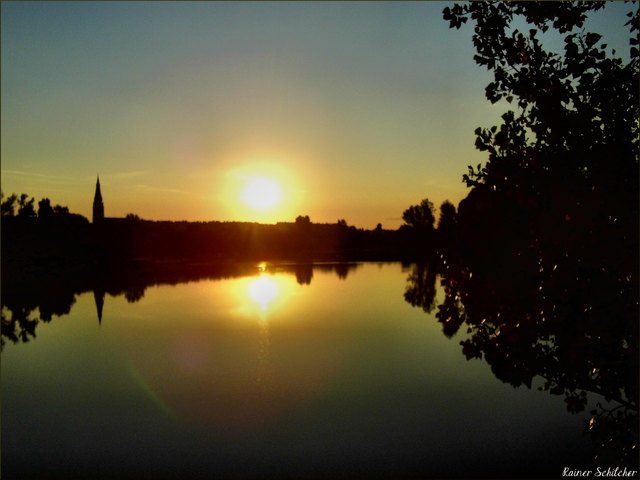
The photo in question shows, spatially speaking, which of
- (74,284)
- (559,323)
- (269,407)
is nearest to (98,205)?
(74,284)

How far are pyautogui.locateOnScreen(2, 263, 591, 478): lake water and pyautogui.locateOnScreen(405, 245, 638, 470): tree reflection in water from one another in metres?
11.6

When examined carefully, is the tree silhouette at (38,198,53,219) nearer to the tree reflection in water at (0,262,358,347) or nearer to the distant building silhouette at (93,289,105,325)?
the tree reflection in water at (0,262,358,347)

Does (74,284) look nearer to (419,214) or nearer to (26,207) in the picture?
(26,207)

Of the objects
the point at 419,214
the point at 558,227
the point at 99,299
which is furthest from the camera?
the point at 419,214

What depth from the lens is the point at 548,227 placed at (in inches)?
253

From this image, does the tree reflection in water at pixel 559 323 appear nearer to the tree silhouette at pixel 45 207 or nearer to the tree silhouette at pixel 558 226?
the tree silhouette at pixel 558 226

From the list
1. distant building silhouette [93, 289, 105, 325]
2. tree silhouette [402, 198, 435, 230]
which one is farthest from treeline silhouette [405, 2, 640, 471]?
tree silhouette [402, 198, 435, 230]

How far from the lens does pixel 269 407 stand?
957 inches

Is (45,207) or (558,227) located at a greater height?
(45,207)

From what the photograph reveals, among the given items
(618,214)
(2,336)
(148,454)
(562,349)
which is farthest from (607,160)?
(2,336)

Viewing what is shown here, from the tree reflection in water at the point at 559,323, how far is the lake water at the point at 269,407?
11.6 metres

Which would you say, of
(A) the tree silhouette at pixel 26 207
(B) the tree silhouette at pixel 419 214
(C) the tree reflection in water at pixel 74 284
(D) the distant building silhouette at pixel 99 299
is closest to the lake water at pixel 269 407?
(C) the tree reflection in water at pixel 74 284

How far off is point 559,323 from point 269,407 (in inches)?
767

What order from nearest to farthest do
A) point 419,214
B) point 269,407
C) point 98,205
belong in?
1. point 269,407
2. point 419,214
3. point 98,205
